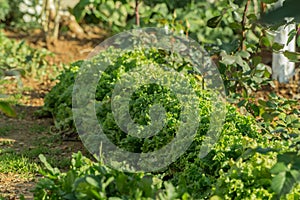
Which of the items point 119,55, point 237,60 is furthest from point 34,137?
point 237,60

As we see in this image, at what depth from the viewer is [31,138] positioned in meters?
5.89

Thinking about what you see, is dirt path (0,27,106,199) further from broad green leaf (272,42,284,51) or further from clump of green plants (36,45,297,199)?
broad green leaf (272,42,284,51)

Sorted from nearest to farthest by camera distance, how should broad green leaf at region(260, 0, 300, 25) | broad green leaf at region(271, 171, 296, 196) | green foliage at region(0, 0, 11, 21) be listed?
broad green leaf at region(260, 0, 300, 25) → broad green leaf at region(271, 171, 296, 196) → green foliage at region(0, 0, 11, 21)

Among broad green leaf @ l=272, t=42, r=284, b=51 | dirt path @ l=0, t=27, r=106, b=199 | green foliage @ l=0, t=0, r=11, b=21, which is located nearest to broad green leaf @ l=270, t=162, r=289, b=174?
dirt path @ l=0, t=27, r=106, b=199

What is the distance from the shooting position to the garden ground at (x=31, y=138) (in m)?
4.63

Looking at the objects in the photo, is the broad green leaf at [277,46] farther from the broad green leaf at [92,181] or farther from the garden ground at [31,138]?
the broad green leaf at [92,181]

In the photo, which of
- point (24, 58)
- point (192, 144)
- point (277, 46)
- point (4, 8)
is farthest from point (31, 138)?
point (4, 8)

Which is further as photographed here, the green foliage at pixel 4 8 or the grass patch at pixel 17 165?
the green foliage at pixel 4 8

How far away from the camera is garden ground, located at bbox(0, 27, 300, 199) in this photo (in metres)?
4.63

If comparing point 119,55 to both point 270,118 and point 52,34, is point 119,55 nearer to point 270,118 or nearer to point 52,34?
point 270,118

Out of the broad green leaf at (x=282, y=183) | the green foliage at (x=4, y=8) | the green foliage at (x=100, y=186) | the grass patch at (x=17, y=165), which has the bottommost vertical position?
the grass patch at (x=17, y=165)

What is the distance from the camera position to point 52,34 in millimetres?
9133

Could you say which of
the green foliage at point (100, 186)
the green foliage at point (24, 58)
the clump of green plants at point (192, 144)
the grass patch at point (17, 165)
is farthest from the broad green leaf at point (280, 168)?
the green foliage at point (24, 58)

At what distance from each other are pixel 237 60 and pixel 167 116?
86cm
